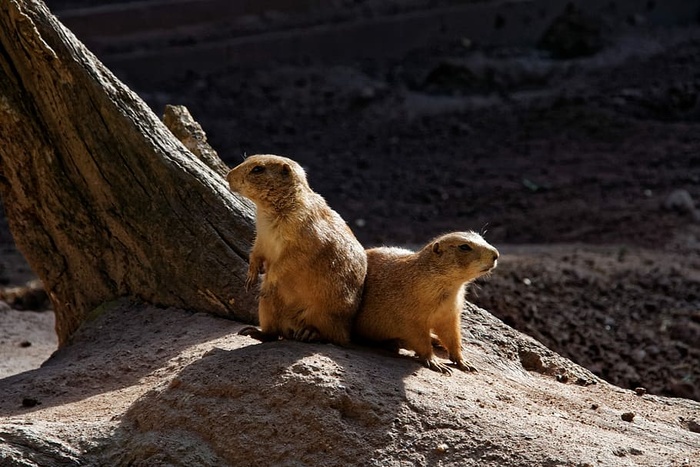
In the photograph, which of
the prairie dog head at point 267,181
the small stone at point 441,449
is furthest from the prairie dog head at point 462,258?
the small stone at point 441,449

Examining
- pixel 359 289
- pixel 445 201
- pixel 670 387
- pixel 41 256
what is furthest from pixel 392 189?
pixel 359 289

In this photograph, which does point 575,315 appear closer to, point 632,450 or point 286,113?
point 632,450

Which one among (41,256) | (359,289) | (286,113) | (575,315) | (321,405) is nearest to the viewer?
(321,405)

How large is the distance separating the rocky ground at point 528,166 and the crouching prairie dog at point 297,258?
2855 millimetres

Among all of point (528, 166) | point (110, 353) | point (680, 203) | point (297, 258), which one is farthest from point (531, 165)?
point (297, 258)

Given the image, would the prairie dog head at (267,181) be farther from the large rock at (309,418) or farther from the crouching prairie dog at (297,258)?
the large rock at (309,418)

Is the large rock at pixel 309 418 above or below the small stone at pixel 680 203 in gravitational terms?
below

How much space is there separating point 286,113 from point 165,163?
8.37 meters

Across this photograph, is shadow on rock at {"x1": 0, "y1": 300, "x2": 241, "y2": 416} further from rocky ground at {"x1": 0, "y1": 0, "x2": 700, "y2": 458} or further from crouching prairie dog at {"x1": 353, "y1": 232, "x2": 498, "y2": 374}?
rocky ground at {"x1": 0, "y1": 0, "x2": 700, "y2": 458}

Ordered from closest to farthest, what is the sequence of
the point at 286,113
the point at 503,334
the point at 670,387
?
the point at 503,334
the point at 670,387
the point at 286,113

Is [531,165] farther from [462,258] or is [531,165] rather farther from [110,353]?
[110,353]

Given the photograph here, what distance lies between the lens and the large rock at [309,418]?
13.7 feet

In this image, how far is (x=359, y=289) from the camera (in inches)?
195

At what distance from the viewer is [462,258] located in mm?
5000
